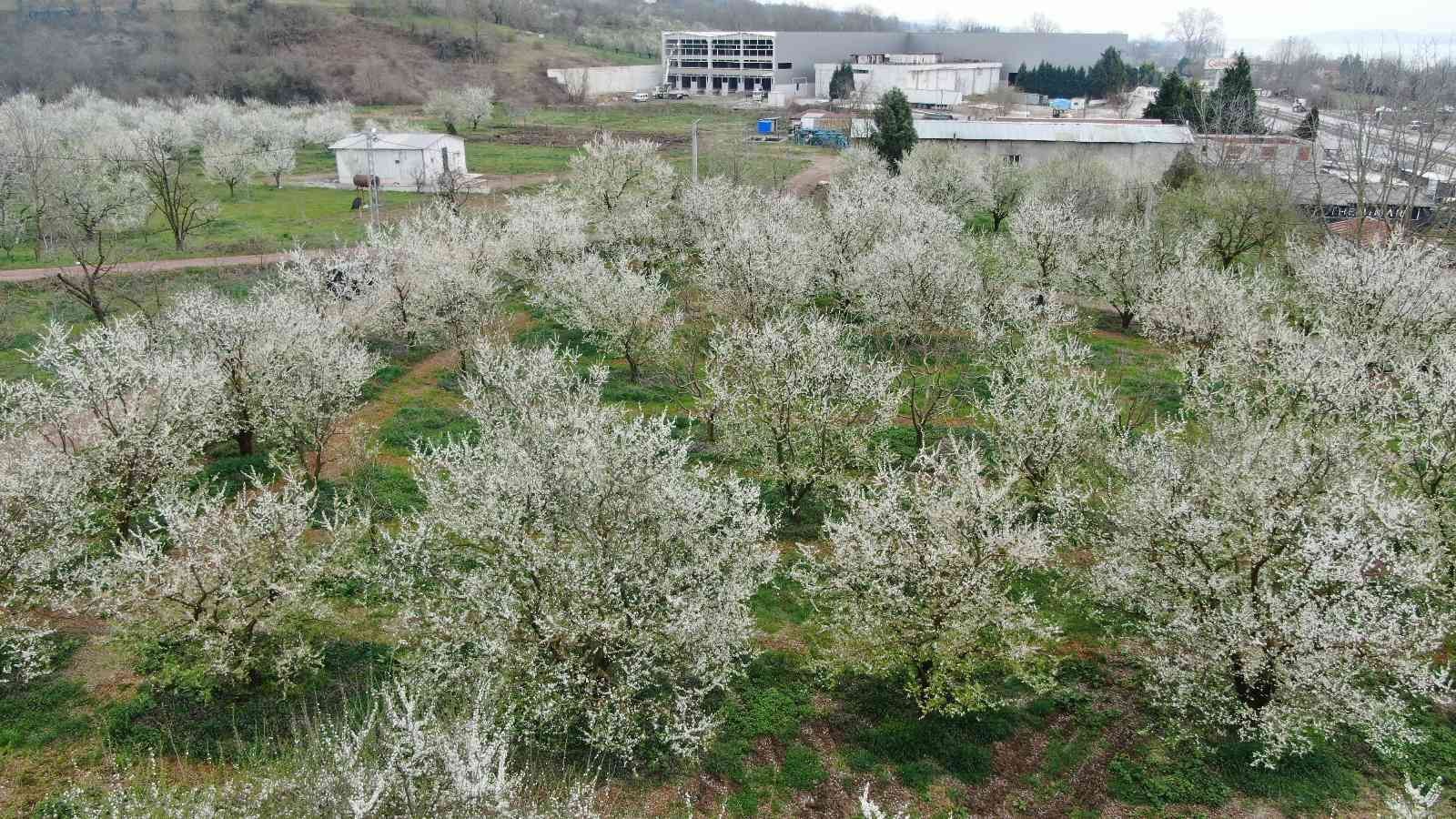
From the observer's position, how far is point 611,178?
177 feet

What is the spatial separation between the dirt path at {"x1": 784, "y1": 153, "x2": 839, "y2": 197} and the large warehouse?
5688 centimetres

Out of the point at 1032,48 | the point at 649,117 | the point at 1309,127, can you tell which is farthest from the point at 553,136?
the point at 1032,48

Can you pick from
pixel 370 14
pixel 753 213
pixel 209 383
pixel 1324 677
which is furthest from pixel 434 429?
pixel 370 14

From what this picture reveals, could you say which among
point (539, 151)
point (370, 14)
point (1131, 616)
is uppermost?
point (370, 14)

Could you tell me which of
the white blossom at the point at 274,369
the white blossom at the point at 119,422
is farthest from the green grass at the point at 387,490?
the white blossom at the point at 119,422

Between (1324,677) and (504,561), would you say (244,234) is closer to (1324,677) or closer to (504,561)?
(504,561)

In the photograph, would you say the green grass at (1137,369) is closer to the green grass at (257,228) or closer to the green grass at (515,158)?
the green grass at (257,228)

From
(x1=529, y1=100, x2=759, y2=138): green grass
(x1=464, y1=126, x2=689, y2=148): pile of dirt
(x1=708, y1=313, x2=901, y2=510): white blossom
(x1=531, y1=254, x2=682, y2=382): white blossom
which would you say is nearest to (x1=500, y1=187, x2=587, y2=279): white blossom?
(x1=531, y1=254, x2=682, y2=382): white blossom

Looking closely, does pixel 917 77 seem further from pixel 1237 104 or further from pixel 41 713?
pixel 41 713

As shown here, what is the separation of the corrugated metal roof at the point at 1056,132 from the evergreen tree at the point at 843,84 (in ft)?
159

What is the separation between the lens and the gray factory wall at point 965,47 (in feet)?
463

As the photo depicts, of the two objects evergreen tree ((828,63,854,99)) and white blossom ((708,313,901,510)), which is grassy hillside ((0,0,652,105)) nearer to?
evergreen tree ((828,63,854,99))

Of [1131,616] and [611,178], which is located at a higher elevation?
[611,178]

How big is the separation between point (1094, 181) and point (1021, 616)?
45.2m
